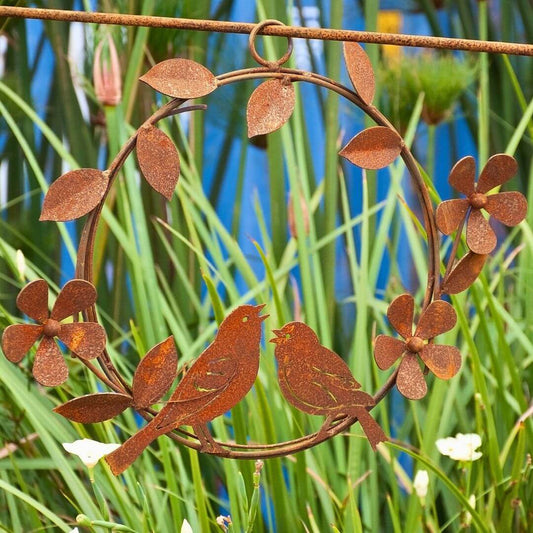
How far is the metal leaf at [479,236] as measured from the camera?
33 cm

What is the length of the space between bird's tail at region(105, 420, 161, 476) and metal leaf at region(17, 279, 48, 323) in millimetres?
59

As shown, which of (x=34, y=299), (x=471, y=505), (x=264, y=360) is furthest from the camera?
(x=264, y=360)

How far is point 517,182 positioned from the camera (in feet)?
2.92

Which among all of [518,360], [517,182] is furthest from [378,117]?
[517,182]

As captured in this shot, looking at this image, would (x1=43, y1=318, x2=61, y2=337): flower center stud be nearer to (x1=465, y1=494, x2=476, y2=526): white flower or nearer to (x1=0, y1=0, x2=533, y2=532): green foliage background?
(x1=0, y1=0, x2=533, y2=532): green foliage background

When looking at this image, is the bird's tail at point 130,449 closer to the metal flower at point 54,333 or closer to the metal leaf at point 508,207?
the metal flower at point 54,333

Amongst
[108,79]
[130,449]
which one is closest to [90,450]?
[130,449]

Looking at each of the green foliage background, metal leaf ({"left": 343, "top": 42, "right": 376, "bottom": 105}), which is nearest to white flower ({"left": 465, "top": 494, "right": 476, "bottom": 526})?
the green foliage background

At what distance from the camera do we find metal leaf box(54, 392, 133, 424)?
0.29 metres

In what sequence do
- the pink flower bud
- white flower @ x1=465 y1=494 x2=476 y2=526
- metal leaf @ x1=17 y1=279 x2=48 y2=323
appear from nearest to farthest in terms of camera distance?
metal leaf @ x1=17 y1=279 x2=48 y2=323 → white flower @ x1=465 y1=494 x2=476 y2=526 → the pink flower bud

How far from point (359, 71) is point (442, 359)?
0.12m

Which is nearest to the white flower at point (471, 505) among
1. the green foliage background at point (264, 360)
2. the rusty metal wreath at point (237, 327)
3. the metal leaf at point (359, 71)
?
the green foliage background at point (264, 360)

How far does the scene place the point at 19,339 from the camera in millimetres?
289

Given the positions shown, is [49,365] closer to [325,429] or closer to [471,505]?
[325,429]
